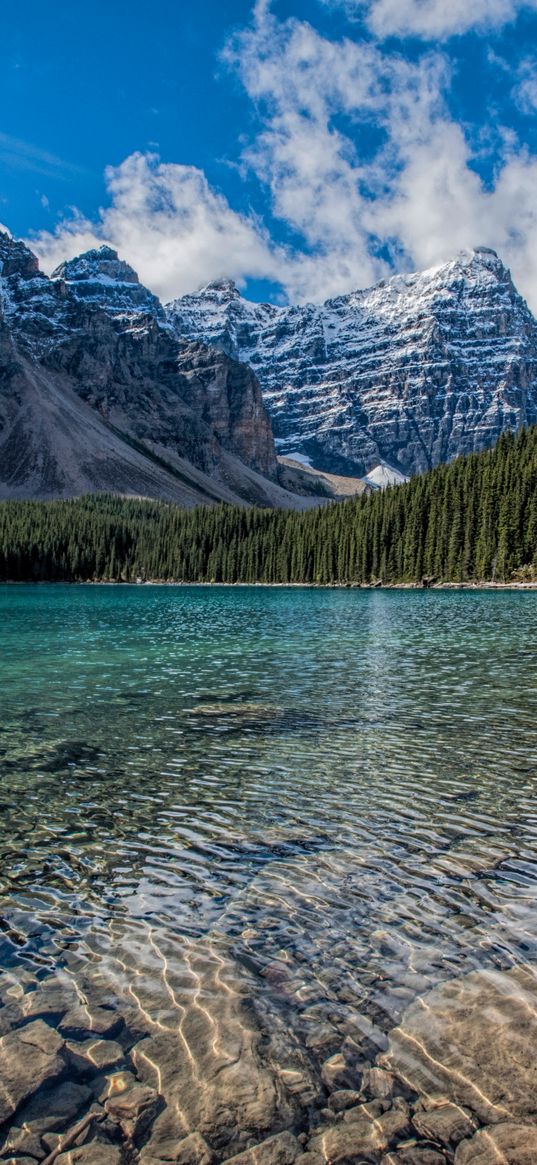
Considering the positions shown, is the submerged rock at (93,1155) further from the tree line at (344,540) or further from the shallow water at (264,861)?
the tree line at (344,540)

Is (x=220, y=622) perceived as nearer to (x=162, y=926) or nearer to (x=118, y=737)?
(x=118, y=737)

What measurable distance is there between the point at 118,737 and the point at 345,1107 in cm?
1264

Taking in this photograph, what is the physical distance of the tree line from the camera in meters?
109

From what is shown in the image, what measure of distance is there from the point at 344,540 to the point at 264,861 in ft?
431

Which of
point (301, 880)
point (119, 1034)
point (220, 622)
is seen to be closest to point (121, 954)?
point (119, 1034)

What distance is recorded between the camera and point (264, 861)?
30.7 ft

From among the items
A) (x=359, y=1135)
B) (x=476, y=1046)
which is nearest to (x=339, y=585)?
(x=476, y=1046)

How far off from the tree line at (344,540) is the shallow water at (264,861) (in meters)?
91.4

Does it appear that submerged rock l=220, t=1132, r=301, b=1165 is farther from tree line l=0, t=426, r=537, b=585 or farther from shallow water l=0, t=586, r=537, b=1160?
tree line l=0, t=426, r=537, b=585

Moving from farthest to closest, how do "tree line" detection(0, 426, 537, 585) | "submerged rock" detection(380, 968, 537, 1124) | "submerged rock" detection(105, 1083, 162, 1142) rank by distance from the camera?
"tree line" detection(0, 426, 537, 585), "submerged rock" detection(380, 968, 537, 1124), "submerged rock" detection(105, 1083, 162, 1142)

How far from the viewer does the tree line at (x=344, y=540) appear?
109 m

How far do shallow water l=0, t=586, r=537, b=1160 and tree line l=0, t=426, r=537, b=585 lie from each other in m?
91.4

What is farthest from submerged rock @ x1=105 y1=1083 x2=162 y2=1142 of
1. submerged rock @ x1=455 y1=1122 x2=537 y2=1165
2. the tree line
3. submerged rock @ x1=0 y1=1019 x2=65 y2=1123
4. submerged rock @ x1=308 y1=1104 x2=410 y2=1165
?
the tree line

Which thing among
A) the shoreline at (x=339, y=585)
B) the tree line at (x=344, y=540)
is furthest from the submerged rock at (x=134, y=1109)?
the tree line at (x=344, y=540)
